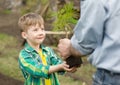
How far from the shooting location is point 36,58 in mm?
3727

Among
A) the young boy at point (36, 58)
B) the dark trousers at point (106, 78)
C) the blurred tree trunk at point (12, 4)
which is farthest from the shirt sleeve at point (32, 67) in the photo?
the blurred tree trunk at point (12, 4)

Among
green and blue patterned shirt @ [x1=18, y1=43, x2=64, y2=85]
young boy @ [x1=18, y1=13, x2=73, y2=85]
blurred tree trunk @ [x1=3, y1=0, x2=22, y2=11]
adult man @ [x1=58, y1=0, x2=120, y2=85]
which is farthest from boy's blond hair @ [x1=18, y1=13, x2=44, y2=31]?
blurred tree trunk @ [x1=3, y1=0, x2=22, y2=11]

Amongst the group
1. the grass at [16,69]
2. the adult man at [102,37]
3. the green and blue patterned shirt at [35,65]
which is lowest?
the grass at [16,69]

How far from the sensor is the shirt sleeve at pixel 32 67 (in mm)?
3613

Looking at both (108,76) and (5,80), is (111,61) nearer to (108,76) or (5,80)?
(108,76)

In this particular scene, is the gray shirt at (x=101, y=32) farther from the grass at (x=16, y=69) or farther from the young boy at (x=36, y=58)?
the grass at (x=16, y=69)

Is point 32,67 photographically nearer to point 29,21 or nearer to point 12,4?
point 29,21

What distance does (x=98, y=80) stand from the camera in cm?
270

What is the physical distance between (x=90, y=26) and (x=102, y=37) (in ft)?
0.47

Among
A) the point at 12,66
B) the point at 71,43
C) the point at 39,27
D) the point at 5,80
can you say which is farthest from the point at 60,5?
the point at 71,43

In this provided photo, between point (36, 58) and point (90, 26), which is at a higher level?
point (90, 26)

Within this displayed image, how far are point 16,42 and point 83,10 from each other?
23.1ft

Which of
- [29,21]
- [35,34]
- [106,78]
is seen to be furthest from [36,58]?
[106,78]

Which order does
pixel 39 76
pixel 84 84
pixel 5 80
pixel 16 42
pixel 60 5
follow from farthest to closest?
pixel 16 42 → pixel 60 5 → pixel 5 80 → pixel 84 84 → pixel 39 76
